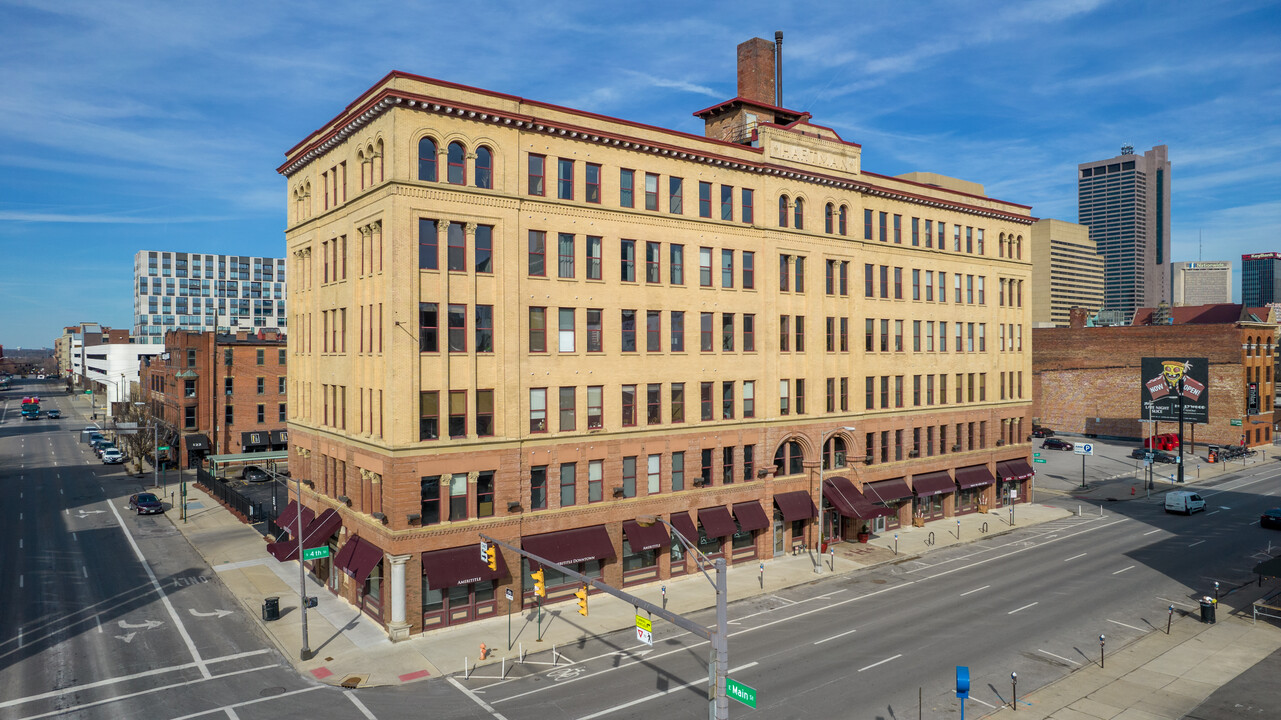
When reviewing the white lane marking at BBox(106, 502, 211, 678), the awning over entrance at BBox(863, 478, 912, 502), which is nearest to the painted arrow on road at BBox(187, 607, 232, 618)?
the white lane marking at BBox(106, 502, 211, 678)

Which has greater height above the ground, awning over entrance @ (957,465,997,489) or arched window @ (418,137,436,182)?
arched window @ (418,137,436,182)

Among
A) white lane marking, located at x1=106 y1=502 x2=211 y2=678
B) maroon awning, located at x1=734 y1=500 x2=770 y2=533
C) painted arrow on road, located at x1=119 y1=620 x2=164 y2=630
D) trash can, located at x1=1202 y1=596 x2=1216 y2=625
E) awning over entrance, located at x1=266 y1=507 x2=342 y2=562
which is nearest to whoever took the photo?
white lane marking, located at x1=106 y1=502 x2=211 y2=678

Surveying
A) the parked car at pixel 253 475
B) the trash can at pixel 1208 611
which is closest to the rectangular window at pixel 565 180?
the trash can at pixel 1208 611

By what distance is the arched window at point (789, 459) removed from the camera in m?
46.6

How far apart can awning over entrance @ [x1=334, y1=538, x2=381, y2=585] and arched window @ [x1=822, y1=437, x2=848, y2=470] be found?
24.7 metres

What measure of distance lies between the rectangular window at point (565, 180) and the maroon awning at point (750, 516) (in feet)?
64.8

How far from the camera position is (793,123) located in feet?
155

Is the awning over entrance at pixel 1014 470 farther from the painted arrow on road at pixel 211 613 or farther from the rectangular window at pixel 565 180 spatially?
the painted arrow on road at pixel 211 613

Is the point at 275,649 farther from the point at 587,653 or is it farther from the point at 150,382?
the point at 150,382

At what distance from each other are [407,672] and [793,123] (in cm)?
3708

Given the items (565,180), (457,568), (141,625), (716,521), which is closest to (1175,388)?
(716,521)

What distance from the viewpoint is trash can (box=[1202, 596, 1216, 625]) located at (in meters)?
33.7

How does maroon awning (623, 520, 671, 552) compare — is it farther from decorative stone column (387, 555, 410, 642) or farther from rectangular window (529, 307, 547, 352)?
decorative stone column (387, 555, 410, 642)

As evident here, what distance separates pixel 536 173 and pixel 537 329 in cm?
757
